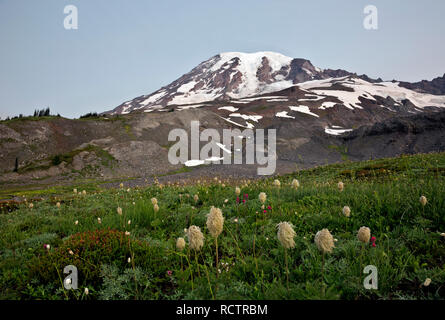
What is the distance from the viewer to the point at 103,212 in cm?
692

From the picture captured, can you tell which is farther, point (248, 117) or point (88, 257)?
point (248, 117)

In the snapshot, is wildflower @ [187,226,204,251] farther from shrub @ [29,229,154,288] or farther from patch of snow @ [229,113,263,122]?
patch of snow @ [229,113,263,122]

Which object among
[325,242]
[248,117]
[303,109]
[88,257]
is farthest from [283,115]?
[325,242]

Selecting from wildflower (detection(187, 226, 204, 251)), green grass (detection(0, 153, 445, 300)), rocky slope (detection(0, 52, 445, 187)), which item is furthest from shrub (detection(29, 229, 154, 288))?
rocky slope (detection(0, 52, 445, 187))

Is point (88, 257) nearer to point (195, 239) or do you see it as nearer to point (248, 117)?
point (195, 239)

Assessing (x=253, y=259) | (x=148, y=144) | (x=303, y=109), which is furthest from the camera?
(x=303, y=109)

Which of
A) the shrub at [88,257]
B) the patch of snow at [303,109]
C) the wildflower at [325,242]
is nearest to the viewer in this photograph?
the wildflower at [325,242]

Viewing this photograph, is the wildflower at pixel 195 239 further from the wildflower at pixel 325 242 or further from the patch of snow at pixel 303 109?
the patch of snow at pixel 303 109

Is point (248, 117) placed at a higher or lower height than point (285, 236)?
higher

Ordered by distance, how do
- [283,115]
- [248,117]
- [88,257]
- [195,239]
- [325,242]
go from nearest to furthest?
[325,242] < [195,239] < [88,257] < [248,117] < [283,115]

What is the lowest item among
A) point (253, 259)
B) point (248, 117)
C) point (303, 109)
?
point (253, 259)

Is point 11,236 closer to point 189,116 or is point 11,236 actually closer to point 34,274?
point 34,274

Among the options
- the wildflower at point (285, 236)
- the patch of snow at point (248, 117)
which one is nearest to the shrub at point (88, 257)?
the wildflower at point (285, 236)
